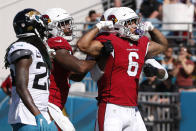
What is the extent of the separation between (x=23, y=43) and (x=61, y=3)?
810 cm

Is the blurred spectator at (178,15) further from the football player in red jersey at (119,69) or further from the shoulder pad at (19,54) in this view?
the shoulder pad at (19,54)

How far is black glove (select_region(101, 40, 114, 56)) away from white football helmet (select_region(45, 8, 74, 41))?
525 millimetres

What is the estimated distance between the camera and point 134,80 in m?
5.62

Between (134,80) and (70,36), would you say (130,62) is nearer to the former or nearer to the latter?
(134,80)

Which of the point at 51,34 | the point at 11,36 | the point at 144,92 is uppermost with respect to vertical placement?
the point at 51,34

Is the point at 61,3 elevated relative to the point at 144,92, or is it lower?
elevated

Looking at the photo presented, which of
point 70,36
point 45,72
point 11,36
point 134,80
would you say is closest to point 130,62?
point 134,80

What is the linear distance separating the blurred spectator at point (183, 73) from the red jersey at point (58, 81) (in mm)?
4533

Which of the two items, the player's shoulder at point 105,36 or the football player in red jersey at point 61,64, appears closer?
the football player in red jersey at point 61,64

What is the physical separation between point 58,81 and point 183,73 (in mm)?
4666

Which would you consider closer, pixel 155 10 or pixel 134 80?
pixel 134 80

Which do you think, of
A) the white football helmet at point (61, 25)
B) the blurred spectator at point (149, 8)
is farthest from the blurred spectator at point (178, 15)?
the white football helmet at point (61, 25)

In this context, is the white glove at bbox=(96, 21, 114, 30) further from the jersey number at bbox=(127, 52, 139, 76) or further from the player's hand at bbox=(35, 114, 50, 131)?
the player's hand at bbox=(35, 114, 50, 131)

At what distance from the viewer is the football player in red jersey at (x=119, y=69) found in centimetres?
542
